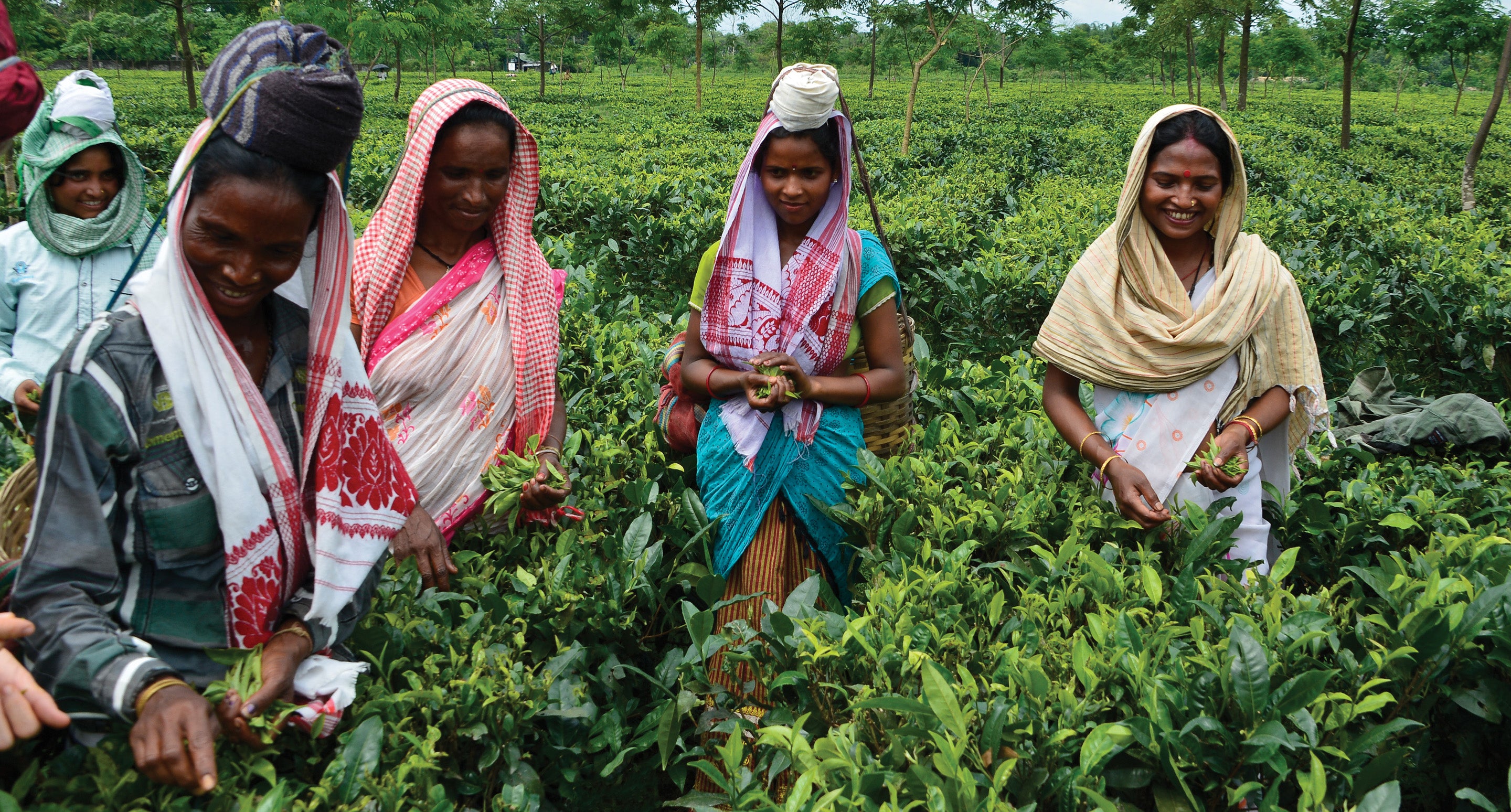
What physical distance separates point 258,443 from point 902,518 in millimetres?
1381

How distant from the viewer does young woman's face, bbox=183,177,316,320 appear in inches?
49.4

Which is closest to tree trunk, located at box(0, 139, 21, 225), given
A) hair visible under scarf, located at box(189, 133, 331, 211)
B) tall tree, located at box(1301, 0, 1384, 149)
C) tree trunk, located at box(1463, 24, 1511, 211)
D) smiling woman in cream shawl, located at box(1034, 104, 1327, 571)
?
hair visible under scarf, located at box(189, 133, 331, 211)

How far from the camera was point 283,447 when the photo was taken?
1369mm

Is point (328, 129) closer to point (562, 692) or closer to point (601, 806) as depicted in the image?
point (562, 692)

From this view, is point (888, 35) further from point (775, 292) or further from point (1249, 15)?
point (775, 292)

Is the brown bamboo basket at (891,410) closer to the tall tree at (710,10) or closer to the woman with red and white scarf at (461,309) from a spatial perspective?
the woman with red and white scarf at (461,309)

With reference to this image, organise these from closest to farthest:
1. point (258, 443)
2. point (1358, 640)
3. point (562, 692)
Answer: point (258, 443) < point (1358, 640) < point (562, 692)

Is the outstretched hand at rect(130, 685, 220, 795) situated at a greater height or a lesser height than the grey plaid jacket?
lesser

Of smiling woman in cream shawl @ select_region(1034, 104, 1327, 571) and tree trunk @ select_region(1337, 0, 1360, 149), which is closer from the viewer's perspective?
smiling woman in cream shawl @ select_region(1034, 104, 1327, 571)

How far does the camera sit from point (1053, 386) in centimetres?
244

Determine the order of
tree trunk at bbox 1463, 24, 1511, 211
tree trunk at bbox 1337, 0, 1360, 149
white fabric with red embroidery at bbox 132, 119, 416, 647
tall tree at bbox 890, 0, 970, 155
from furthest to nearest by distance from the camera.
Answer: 1. tree trunk at bbox 1337, 0, 1360, 149
2. tall tree at bbox 890, 0, 970, 155
3. tree trunk at bbox 1463, 24, 1511, 211
4. white fabric with red embroidery at bbox 132, 119, 416, 647

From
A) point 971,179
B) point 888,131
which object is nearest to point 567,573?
point 971,179

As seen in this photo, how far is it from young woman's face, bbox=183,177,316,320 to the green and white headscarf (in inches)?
81.7

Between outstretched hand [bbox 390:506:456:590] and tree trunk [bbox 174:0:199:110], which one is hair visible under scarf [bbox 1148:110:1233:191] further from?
tree trunk [bbox 174:0:199:110]
